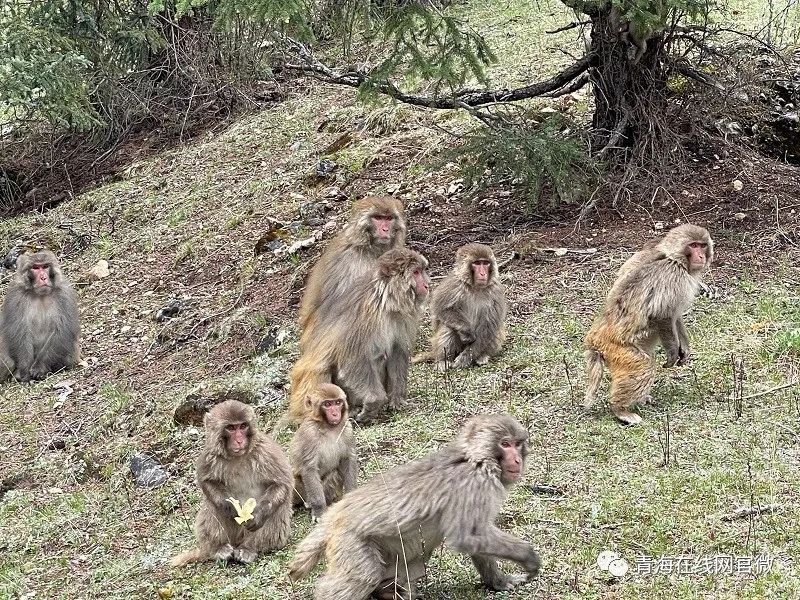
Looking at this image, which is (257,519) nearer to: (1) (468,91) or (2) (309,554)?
(2) (309,554)

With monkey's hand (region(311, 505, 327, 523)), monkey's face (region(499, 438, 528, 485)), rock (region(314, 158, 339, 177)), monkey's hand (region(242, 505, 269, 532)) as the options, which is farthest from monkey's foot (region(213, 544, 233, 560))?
rock (region(314, 158, 339, 177))

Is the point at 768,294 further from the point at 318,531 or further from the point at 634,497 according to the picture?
the point at 318,531

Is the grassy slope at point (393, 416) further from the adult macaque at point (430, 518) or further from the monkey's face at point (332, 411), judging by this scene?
the monkey's face at point (332, 411)

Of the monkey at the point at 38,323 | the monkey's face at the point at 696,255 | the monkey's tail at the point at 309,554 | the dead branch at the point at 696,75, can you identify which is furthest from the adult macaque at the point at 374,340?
the dead branch at the point at 696,75

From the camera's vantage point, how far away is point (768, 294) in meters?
8.51

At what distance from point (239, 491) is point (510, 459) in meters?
1.89

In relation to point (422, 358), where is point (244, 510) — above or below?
above

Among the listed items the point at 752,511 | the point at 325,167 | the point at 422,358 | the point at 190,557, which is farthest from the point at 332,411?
the point at 325,167

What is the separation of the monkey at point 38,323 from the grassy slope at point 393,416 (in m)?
0.29

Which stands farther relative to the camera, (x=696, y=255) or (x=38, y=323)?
(x=38, y=323)

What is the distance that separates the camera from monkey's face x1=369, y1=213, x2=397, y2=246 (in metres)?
8.17

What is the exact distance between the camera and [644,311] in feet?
22.3

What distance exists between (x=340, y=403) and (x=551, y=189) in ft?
15.5

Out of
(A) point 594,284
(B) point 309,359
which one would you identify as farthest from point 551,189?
(B) point 309,359
